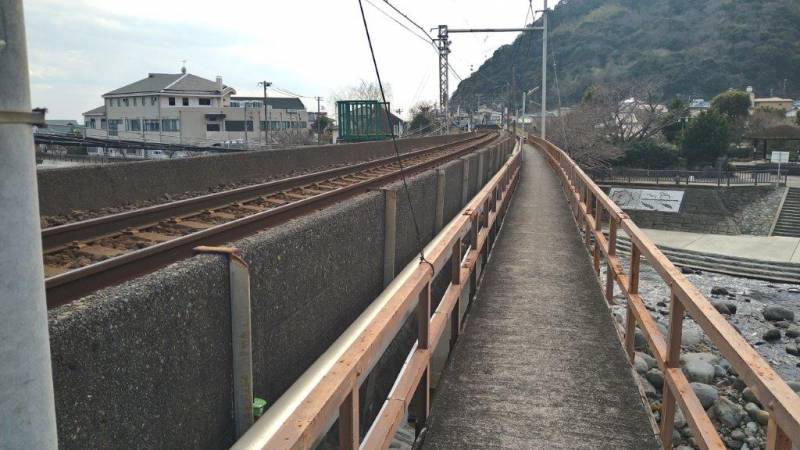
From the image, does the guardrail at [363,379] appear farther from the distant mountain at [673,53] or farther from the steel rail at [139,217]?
the distant mountain at [673,53]

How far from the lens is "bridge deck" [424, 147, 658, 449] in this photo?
453cm

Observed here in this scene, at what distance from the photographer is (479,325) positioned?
21.7 feet

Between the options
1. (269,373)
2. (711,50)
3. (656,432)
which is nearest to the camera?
(269,373)

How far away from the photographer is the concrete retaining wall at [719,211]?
150 feet

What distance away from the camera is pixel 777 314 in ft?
70.1

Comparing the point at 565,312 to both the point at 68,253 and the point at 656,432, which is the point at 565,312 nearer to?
the point at 656,432

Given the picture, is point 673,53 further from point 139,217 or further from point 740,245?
point 139,217

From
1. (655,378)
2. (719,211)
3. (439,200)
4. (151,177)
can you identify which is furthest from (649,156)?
(151,177)

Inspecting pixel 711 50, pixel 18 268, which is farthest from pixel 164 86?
pixel 711 50

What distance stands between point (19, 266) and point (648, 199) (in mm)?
51600

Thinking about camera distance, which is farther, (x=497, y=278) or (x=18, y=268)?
(x=497, y=278)

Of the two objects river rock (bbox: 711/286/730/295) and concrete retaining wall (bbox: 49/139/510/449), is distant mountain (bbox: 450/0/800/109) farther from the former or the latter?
concrete retaining wall (bbox: 49/139/510/449)

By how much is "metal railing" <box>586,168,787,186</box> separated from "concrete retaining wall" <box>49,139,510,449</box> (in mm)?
50925

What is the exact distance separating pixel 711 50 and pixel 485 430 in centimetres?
16516
